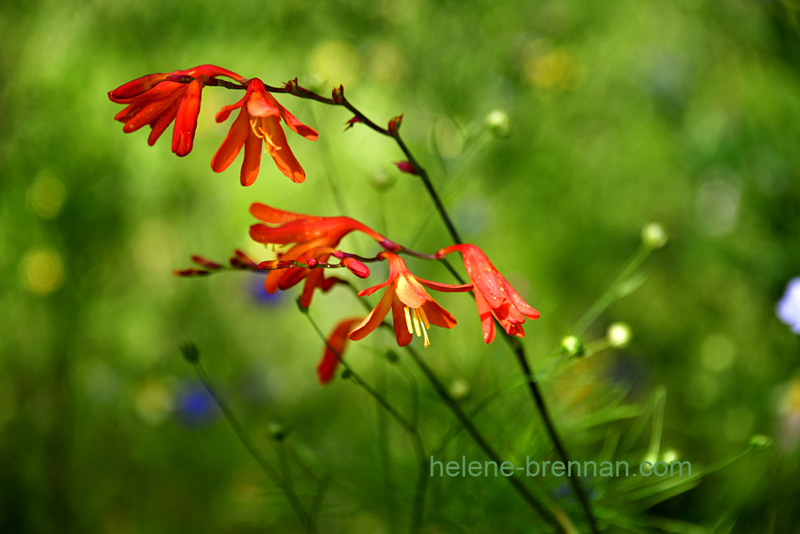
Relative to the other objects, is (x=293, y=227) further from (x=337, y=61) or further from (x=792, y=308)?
(x=337, y=61)

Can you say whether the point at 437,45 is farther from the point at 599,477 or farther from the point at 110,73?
the point at 599,477

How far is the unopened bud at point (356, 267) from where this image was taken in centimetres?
62

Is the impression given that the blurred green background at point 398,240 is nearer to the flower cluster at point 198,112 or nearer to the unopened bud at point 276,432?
the unopened bud at point 276,432

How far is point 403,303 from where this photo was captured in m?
0.65

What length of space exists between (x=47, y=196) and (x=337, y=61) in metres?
1.16

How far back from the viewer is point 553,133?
2.12m

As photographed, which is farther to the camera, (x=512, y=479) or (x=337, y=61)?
(x=337, y=61)

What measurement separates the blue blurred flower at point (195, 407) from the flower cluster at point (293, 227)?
45.1 inches

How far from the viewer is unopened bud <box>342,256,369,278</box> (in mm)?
621

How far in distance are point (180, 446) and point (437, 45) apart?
1.26 metres

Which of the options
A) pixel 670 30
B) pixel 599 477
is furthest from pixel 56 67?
pixel 670 30

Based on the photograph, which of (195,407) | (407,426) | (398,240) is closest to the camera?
(407,426)

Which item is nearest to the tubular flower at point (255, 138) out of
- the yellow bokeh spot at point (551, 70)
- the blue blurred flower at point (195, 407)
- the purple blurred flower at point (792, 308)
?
the purple blurred flower at point (792, 308)

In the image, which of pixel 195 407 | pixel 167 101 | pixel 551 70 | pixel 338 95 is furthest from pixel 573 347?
pixel 551 70
